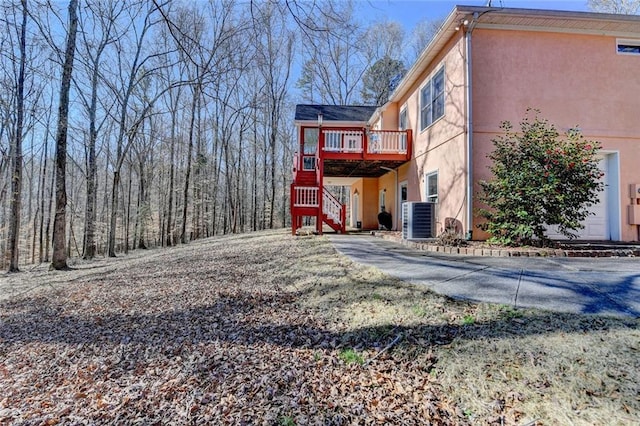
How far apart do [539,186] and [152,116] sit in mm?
16559

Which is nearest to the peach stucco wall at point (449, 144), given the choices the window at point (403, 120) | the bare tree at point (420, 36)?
the window at point (403, 120)

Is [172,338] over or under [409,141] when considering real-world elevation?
under

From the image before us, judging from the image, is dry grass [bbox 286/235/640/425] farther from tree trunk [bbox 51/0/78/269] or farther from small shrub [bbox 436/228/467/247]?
tree trunk [bbox 51/0/78/269]

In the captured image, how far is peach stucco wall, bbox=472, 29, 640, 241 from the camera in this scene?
7180 mm

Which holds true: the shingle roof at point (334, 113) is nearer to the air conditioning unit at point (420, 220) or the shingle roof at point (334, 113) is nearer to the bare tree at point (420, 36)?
the bare tree at point (420, 36)

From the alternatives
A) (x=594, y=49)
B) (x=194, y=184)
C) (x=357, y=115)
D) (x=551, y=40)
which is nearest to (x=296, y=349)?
(x=551, y=40)

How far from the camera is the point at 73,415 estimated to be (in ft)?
7.20

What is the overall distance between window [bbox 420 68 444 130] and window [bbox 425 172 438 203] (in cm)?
154

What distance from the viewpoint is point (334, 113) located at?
15422mm

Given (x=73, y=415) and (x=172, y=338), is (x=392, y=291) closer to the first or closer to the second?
(x=172, y=338)

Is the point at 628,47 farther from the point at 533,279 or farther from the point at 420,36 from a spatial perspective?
the point at 420,36

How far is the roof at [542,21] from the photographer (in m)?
6.75

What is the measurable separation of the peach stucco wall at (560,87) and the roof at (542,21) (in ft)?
0.46

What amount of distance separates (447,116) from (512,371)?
713 cm
